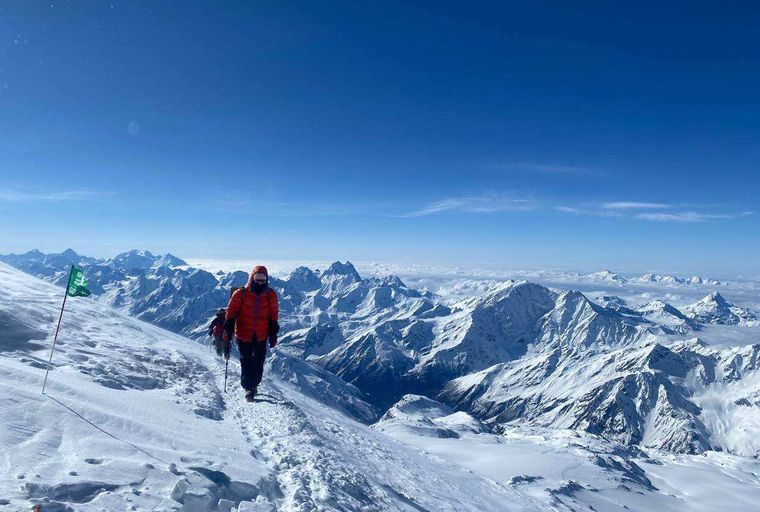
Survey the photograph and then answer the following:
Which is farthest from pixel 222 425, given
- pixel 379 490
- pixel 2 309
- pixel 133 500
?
pixel 2 309

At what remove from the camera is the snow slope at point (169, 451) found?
25.8 feet

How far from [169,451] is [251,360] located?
5.83m

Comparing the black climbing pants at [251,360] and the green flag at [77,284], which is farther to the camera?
the green flag at [77,284]

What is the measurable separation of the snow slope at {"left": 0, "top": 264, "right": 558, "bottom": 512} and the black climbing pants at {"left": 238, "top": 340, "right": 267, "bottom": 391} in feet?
4.63

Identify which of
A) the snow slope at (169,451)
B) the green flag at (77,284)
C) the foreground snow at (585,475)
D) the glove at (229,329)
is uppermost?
the green flag at (77,284)

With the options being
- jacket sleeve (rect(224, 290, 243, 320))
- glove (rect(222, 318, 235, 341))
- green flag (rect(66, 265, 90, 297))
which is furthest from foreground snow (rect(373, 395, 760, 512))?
green flag (rect(66, 265, 90, 297))

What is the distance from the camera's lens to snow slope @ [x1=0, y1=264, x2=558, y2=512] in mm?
7859

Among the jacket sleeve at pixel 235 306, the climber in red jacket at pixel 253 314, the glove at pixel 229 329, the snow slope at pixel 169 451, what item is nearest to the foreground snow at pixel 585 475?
the snow slope at pixel 169 451

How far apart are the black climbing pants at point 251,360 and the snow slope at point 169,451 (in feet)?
4.63

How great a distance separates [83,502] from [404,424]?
186 meters

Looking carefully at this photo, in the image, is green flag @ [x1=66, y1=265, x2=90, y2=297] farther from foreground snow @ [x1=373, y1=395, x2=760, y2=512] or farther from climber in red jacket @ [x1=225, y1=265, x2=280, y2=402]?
foreground snow @ [x1=373, y1=395, x2=760, y2=512]

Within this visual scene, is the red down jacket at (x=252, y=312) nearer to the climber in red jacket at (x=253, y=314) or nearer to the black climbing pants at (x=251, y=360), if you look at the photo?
the climber in red jacket at (x=253, y=314)

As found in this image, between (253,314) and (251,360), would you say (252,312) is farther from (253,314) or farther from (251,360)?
(251,360)

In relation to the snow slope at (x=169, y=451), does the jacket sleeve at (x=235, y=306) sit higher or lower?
higher
